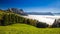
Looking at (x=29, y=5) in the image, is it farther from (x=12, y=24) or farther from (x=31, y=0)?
(x=12, y=24)

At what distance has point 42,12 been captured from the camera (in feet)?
8.70

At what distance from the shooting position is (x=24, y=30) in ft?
8.20

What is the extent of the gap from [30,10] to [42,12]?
0.29m

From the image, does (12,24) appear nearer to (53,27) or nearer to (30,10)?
(30,10)

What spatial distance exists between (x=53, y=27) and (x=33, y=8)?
25.0 inches

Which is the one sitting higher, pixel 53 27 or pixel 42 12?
pixel 42 12

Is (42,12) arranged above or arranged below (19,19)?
above

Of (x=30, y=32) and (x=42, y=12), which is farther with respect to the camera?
(x=42, y=12)

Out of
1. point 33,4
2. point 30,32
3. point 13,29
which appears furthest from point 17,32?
point 33,4

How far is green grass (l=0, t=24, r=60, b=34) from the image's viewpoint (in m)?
2.48

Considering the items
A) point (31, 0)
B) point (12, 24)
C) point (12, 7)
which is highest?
point (31, 0)

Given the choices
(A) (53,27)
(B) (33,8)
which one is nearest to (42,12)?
(B) (33,8)

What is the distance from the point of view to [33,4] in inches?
104

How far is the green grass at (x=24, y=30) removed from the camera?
2482 mm
